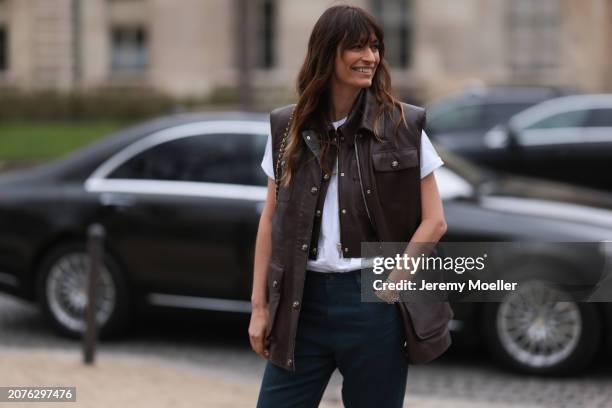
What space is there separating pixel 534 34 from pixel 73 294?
2489 cm

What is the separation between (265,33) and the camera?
32.2m

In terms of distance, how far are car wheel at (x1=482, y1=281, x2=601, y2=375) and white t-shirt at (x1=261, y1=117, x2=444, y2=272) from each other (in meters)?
3.30

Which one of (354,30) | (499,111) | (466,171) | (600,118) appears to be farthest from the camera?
(499,111)

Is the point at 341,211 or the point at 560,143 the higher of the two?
the point at 341,211

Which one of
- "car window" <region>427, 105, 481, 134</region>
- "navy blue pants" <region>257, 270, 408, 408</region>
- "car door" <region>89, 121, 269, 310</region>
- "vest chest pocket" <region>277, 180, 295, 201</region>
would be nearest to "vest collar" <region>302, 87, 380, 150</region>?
"vest chest pocket" <region>277, 180, 295, 201</region>

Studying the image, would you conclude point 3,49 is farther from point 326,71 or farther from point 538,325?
point 326,71

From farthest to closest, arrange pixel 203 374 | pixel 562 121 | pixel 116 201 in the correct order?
pixel 562 121 < pixel 116 201 < pixel 203 374

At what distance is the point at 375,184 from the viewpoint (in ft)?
10.9

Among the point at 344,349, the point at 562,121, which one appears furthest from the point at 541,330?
the point at 562,121

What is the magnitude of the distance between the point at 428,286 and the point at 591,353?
11.0 feet

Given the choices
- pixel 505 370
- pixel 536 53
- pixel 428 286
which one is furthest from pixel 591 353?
pixel 536 53

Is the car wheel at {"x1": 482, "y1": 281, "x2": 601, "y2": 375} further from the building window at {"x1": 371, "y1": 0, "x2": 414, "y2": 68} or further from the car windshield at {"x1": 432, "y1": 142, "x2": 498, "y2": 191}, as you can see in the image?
the building window at {"x1": 371, "y1": 0, "x2": 414, "y2": 68}

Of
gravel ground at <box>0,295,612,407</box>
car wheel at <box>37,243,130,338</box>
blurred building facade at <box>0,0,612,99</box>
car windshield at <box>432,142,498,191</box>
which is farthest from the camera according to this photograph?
blurred building facade at <box>0,0,612,99</box>

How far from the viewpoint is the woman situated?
3.33m
